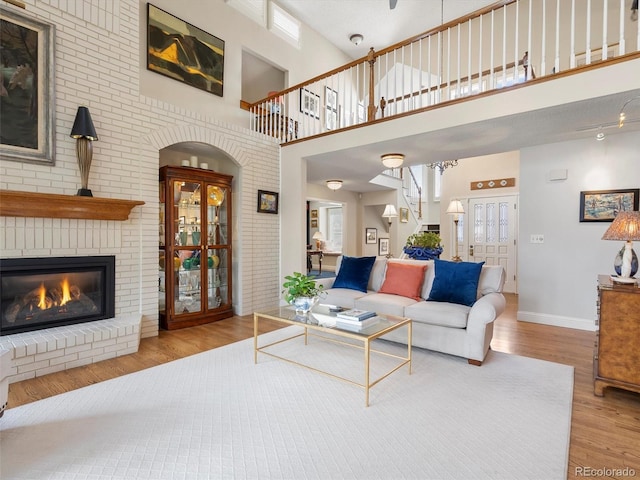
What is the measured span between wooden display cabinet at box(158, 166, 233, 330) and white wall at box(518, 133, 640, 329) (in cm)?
425

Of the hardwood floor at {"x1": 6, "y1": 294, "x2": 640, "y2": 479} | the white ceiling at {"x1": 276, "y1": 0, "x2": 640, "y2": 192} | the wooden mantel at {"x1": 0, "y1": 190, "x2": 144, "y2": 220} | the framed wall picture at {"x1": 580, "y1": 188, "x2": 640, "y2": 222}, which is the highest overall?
the white ceiling at {"x1": 276, "y1": 0, "x2": 640, "y2": 192}

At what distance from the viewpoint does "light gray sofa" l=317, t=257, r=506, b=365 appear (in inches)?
113

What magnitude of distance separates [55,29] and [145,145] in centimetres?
121

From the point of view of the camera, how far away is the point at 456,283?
3.35 metres

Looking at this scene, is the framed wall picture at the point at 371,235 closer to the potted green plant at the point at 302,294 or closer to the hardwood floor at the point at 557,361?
the hardwood floor at the point at 557,361

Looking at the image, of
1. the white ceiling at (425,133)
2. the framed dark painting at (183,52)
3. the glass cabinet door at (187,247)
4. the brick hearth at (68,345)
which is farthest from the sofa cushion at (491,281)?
the framed dark painting at (183,52)

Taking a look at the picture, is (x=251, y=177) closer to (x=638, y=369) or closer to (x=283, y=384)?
(x=283, y=384)

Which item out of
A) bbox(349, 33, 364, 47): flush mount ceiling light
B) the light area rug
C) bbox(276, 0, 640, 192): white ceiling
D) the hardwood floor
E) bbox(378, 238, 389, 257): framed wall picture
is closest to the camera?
the light area rug

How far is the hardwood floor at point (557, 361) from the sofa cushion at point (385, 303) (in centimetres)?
108

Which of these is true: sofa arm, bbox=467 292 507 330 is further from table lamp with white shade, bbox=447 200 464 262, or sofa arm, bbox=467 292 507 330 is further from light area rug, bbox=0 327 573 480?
table lamp with white shade, bbox=447 200 464 262

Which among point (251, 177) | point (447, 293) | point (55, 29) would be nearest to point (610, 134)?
point (447, 293)

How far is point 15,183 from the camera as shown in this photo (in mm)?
2758

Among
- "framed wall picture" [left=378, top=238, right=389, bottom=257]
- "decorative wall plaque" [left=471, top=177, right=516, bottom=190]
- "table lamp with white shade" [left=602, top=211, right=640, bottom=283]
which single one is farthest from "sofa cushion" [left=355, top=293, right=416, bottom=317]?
"framed wall picture" [left=378, top=238, right=389, bottom=257]

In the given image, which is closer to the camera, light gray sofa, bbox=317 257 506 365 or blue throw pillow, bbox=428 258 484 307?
light gray sofa, bbox=317 257 506 365
